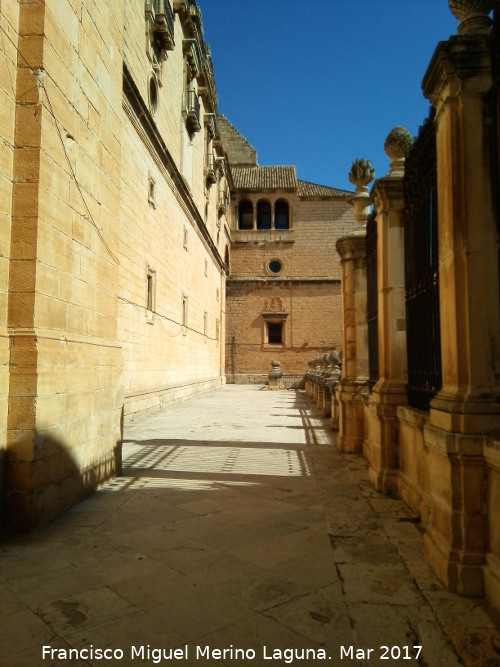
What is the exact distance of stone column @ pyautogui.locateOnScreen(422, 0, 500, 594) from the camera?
276 cm

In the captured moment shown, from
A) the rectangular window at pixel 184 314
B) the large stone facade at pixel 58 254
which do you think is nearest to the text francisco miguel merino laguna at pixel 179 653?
the large stone facade at pixel 58 254

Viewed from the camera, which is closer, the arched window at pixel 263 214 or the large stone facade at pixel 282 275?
the large stone facade at pixel 282 275

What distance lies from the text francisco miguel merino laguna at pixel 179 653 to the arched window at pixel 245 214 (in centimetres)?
3417

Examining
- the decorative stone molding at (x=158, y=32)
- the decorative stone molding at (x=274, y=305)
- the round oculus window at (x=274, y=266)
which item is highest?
the decorative stone molding at (x=158, y=32)

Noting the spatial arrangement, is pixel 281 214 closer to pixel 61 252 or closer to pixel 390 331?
pixel 390 331

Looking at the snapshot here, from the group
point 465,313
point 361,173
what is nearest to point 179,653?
point 465,313

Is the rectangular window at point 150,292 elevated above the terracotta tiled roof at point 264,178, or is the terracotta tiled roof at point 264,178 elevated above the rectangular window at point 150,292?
the terracotta tiled roof at point 264,178

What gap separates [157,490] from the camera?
5.05 metres

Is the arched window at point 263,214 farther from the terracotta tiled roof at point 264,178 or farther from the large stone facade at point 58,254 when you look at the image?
the large stone facade at point 58,254

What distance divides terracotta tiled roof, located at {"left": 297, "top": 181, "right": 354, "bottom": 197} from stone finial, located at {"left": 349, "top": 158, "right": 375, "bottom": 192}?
27.7 metres

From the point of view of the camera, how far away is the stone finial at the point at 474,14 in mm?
3021

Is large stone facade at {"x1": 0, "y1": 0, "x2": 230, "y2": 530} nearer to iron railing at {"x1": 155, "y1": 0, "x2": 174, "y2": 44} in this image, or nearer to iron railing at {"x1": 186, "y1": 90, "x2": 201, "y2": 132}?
iron railing at {"x1": 155, "y1": 0, "x2": 174, "y2": 44}

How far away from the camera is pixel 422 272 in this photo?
430cm

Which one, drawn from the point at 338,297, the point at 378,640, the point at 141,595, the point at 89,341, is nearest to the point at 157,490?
the point at 89,341
